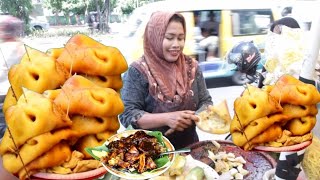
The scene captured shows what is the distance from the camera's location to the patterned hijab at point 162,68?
4.73 ft

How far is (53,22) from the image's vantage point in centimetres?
130

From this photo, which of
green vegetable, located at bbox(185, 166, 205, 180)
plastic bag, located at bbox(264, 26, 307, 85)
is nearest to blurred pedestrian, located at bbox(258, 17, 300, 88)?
plastic bag, located at bbox(264, 26, 307, 85)

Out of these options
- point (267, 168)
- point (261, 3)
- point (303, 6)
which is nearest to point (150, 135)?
point (267, 168)

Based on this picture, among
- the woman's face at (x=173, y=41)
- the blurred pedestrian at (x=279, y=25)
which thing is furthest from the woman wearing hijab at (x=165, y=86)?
the blurred pedestrian at (x=279, y=25)

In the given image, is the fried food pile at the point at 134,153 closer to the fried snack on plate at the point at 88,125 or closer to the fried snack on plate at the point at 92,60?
the fried snack on plate at the point at 88,125

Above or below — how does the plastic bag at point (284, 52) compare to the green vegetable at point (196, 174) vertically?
above

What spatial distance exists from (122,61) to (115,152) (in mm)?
265

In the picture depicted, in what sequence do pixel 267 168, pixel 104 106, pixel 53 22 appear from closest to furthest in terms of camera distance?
pixel 104 106 → pixel 53 22 → pixel 267 168

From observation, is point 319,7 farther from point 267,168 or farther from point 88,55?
point 88,55

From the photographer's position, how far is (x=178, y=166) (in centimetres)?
139

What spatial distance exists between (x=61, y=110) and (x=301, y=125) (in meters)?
0.79

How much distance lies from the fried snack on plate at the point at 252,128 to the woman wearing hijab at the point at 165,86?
0.92 feet

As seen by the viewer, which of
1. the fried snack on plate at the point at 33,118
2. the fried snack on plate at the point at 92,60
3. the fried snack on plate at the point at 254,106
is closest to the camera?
the fried snack on plate at the point at 33,118

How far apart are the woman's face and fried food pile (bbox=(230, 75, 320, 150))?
16.6 inches
